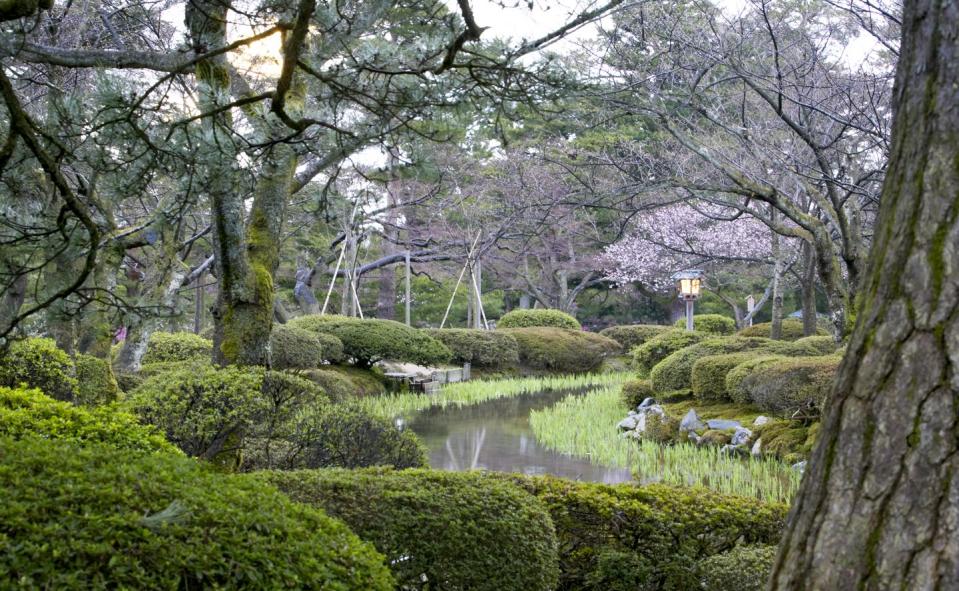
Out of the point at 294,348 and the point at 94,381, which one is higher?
the point at 294,348

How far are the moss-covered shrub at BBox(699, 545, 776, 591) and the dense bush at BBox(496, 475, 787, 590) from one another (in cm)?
17

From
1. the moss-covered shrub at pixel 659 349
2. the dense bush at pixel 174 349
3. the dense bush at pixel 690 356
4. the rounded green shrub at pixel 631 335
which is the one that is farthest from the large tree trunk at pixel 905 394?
the rounded green shrub at pixel 631 335

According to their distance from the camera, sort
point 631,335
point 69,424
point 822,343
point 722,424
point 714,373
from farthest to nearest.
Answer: point 631,335
point 822,343
point 714,373
point 722,424
point 69,424

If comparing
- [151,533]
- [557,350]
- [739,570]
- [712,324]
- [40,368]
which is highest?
[712,324]

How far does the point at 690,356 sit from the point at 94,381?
288 inches

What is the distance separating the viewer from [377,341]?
12.8 meters

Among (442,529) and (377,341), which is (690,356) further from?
(442,529)

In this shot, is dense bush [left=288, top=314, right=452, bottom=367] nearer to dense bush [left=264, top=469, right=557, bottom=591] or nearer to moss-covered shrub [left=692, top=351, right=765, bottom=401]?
moss-covered shrub [left=692, top=351, right=765, bottom=401]

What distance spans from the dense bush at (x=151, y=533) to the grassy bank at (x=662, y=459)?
4.25m

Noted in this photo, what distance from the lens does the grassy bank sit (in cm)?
615

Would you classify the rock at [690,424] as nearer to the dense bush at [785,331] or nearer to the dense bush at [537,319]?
the dense bush at [785,331]

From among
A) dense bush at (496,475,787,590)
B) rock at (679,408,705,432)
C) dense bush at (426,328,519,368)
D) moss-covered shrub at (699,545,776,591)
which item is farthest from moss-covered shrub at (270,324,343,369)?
moss-covered shrub at (699,545,776,591)

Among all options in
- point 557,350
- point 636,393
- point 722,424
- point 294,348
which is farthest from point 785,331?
point 294,348

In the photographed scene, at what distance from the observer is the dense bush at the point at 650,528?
11.5 feet
